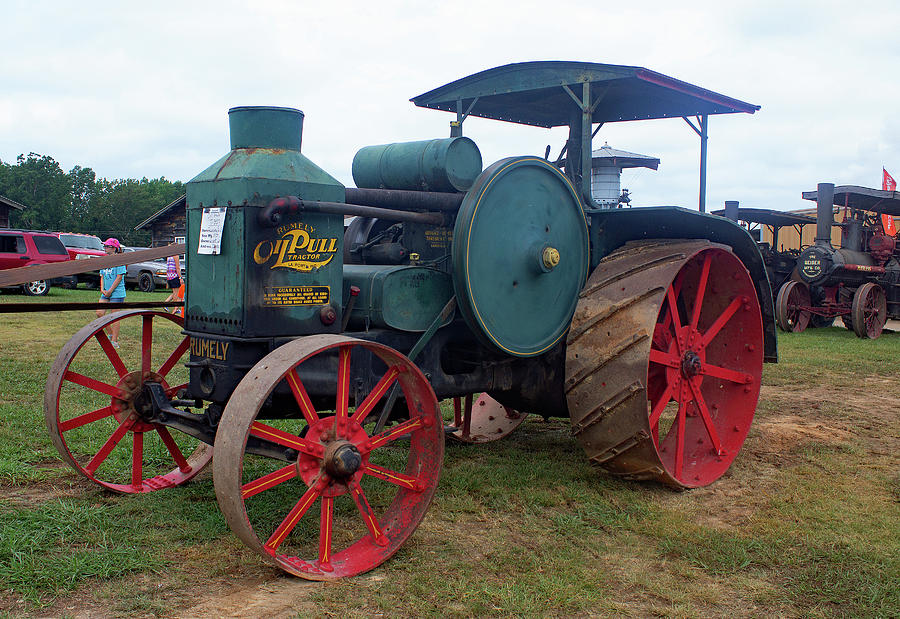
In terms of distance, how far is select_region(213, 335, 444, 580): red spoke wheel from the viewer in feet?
9.53

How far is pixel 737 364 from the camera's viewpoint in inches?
201

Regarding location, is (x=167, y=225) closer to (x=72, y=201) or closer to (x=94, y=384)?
(x=72, y=201)

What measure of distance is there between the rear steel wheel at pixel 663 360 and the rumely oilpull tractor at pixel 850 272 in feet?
31.0

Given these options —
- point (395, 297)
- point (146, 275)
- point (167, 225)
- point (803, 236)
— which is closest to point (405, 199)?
point (395, 297)

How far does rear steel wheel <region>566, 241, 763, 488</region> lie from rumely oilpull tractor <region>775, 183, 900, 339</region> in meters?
9.44

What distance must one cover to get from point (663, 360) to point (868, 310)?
1115cm

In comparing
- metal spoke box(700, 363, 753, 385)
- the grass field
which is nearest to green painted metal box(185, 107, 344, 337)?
the grass field

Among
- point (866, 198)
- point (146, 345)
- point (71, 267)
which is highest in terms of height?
point (866, 198)

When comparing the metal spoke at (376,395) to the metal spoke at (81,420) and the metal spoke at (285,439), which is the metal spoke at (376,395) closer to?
the metal spoke at (285,439)

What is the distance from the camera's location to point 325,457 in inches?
123

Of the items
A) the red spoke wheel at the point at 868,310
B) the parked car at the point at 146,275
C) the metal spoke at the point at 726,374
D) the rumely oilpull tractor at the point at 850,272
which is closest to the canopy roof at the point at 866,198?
the rumely oilpull tractor at the point at 850,272

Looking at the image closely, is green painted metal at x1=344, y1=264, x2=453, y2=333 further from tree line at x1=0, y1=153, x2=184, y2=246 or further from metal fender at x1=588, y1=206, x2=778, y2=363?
tree line at x1=0, y1=153, x2=184, y2=246

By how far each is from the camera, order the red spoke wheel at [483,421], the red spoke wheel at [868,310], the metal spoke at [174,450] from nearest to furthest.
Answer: the metal spoke at [174,450]
the red spoke wheel at [483,421]
the red spoke wheel at [868,310]

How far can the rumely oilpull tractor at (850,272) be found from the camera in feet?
45.6
